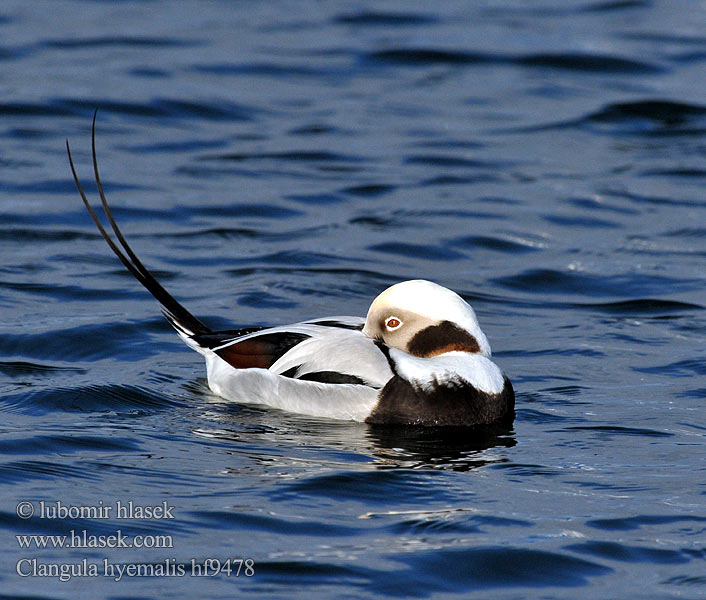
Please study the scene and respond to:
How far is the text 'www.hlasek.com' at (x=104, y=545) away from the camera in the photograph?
16.4 ft

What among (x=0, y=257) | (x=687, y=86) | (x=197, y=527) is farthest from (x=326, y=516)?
(x=687, y=86)

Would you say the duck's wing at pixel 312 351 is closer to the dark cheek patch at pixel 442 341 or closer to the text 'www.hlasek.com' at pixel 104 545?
the dark cheek patch at pixel 442 341

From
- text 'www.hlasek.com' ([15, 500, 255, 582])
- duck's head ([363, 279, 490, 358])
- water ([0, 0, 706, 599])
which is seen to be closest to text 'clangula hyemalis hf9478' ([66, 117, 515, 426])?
duck's head ([363, 279, 490, 358])

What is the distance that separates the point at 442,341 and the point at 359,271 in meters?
3.23

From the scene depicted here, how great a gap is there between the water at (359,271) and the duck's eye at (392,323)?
0.50m

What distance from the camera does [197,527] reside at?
17.7 ft

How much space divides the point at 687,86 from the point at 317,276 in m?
7.97

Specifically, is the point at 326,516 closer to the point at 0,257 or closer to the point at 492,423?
the point at 492,423

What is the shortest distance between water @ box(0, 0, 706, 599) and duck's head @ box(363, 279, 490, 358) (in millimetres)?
466

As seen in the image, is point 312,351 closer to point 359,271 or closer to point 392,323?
point 392,323

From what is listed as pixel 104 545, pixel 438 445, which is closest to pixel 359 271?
pixel 438 445

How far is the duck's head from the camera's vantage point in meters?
6.83

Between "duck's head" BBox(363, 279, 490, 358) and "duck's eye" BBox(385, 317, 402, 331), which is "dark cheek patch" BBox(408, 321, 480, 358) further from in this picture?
"duck's eye" BBox(385, 317, 402, 331)

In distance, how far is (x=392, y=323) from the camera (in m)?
6.89
